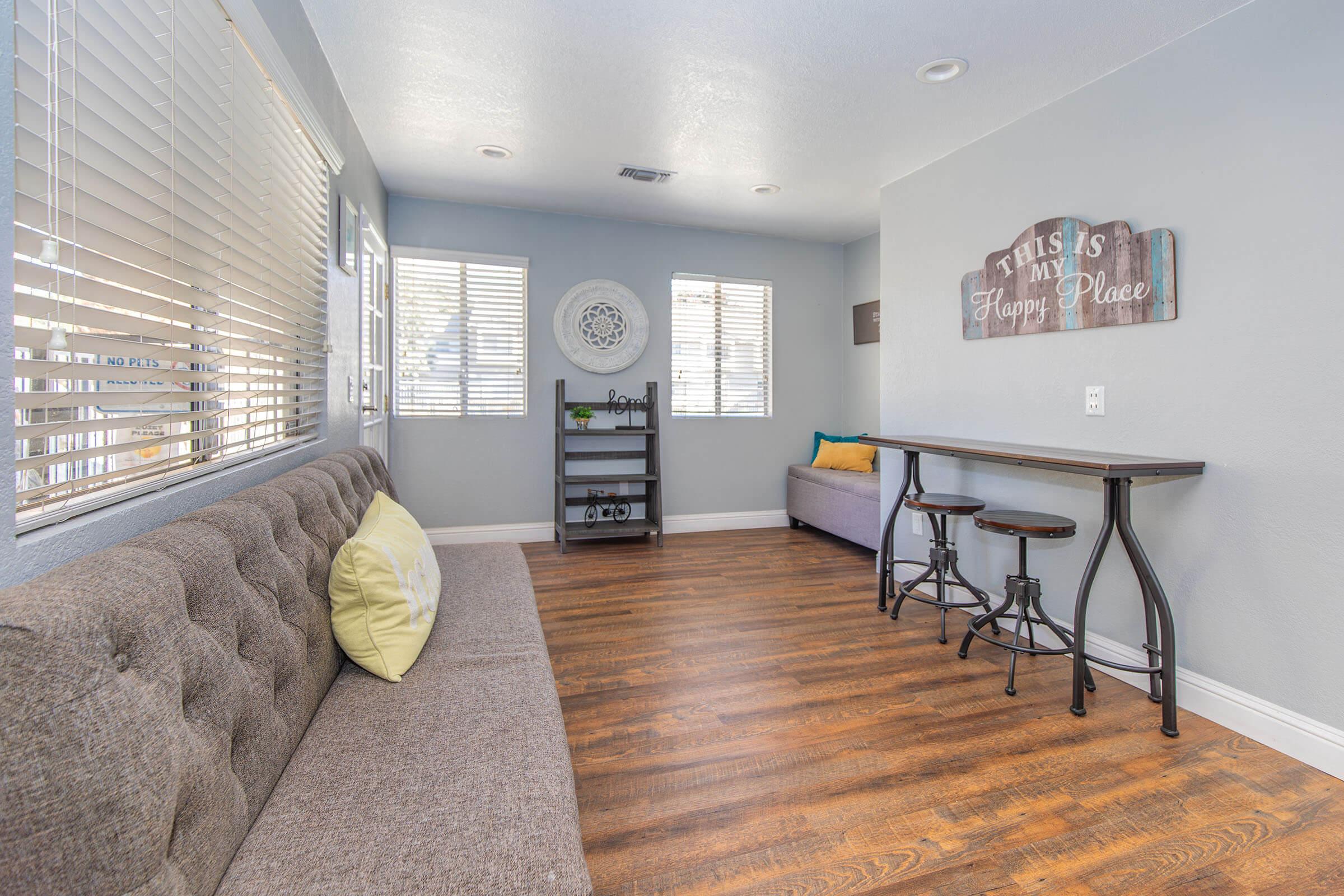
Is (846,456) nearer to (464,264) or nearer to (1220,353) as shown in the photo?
(1220,353)

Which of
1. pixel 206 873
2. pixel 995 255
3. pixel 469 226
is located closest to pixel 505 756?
pixel 206 873

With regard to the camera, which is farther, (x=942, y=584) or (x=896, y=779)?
(x=942, y=584)

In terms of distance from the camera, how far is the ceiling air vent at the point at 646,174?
368 centimetres

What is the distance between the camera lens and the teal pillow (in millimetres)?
5152

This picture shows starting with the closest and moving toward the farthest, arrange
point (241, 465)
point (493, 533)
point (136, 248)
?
1. point (136, 248)
2. point (241, 465)
3. point (493, 533)

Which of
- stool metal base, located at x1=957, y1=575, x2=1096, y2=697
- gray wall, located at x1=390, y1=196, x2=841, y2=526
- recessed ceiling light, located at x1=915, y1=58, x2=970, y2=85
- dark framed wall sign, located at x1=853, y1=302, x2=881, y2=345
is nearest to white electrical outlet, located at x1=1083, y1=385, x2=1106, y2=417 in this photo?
stool metal base, located at x1=957, y1=575, x2=1096, y2=697

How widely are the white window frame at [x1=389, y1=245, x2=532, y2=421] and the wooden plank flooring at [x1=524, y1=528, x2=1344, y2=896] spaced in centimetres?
210

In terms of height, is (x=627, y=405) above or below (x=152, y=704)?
above

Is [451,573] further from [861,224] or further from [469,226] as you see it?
[861,224]

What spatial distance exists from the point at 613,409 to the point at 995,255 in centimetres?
274

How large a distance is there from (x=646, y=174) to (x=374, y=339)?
6.37 ft

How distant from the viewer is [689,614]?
314cm

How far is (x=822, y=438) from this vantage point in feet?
17.2

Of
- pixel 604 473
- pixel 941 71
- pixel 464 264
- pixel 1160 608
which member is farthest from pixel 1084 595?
pixel 464 264
